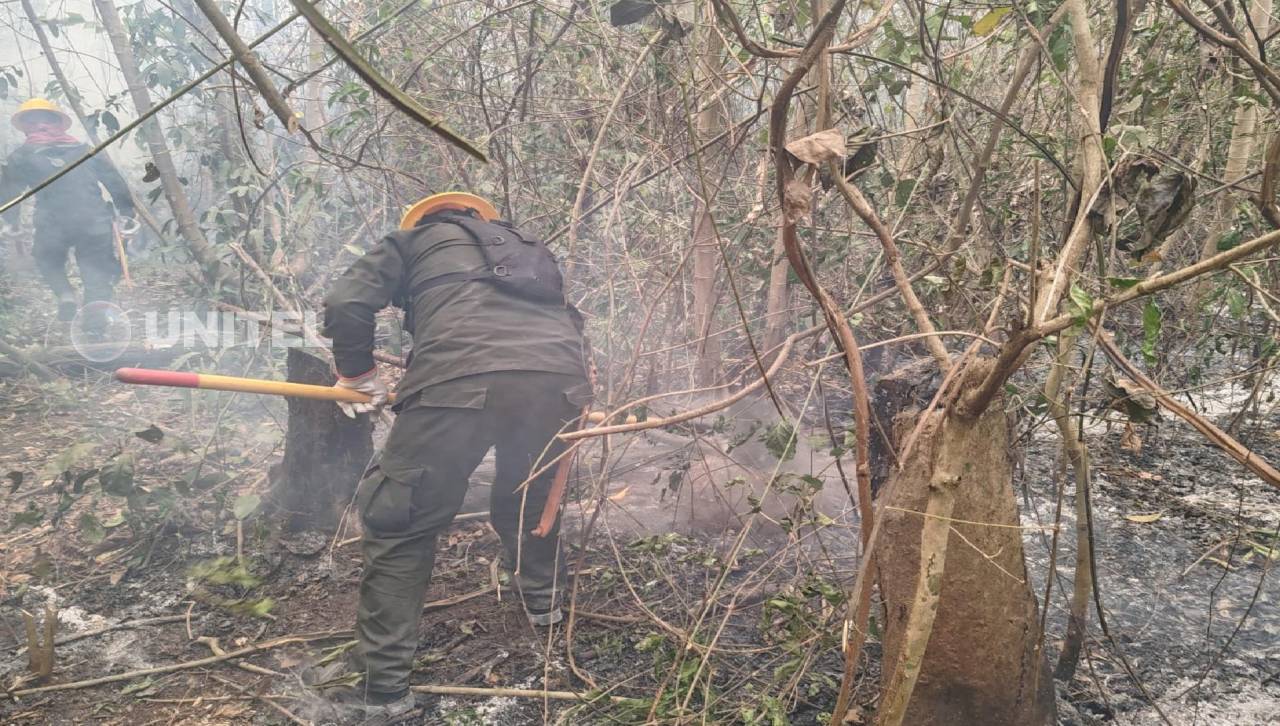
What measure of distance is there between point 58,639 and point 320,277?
3.75 metres

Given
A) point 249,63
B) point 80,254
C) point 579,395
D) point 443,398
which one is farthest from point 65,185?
point 249,63

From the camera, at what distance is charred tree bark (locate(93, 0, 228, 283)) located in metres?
5.64

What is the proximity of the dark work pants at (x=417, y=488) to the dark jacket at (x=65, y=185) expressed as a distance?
520 centimetres

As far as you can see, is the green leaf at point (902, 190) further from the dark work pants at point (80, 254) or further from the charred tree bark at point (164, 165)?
the dark work pants at point (80, 254)

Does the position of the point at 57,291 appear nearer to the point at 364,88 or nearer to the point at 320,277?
the point at 320,277

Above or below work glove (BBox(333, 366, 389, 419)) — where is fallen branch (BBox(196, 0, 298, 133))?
above

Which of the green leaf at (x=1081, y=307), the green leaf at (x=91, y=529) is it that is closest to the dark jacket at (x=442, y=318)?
the green leaf at (x=91, y=529)

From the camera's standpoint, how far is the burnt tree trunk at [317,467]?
3.88 meters

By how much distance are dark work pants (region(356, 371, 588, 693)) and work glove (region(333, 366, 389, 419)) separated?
326 millimetres

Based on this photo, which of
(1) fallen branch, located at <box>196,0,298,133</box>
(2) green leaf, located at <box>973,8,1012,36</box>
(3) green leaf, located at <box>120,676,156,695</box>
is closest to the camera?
(1) fallen branch, located at <box>196,0,298,133</box>

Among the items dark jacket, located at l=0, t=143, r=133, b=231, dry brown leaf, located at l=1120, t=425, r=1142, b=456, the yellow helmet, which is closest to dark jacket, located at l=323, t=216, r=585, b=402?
dry brown leaf, located at l=1120, t=425, r=1142, b=456

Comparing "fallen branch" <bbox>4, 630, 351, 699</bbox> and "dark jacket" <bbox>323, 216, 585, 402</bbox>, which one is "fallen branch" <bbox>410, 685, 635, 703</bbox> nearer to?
"fallen branch" <bbox>4, 630, 351, 699</bbox>

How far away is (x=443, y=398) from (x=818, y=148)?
190 cm

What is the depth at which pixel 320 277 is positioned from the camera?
632cm
